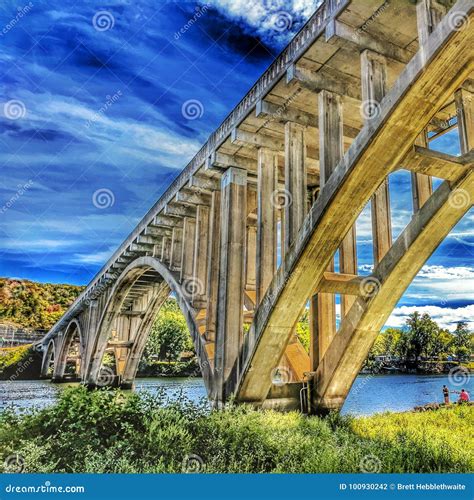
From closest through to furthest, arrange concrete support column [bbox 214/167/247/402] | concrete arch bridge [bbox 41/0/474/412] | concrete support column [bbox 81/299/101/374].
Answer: concrete arch bridge [bbox 41/0/474/412] → concrete support column [bbox 214/167/247/402] → concrete support column [bbox 81/299/101/374]

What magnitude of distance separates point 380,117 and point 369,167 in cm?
88

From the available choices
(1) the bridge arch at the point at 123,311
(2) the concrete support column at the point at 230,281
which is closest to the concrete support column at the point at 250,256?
(2) the concrete support column at the point at 230,281

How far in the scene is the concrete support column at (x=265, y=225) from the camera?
10.0 m

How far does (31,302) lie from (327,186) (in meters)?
68.2

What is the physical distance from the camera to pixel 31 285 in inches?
2783

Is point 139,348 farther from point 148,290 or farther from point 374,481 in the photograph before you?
point 374,481

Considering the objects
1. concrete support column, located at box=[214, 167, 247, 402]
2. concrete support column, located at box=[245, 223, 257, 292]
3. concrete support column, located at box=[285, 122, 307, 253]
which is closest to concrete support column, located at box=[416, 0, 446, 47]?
concrete support column, located at box=[285, 122, 307, 253]

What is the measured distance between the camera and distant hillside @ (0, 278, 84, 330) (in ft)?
194

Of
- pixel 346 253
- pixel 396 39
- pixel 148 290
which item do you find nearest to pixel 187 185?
pixel 346 253

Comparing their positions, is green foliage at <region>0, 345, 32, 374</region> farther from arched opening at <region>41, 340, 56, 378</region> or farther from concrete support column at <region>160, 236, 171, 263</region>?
concrete support column at <region>160, 236, 171, 263</region>

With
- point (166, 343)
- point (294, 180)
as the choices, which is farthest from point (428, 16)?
point (166, 343)

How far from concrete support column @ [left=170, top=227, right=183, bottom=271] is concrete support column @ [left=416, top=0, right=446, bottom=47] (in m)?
12.2

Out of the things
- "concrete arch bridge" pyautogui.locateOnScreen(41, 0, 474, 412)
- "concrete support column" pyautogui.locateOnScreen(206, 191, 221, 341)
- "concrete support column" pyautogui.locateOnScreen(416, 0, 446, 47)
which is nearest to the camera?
"concrete support column" pyautogui.locateOnScreen(416, 0, 446, 47)

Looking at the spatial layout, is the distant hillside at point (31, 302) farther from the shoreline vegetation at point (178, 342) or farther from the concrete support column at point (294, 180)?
the concrete support column at point (294, 180)
